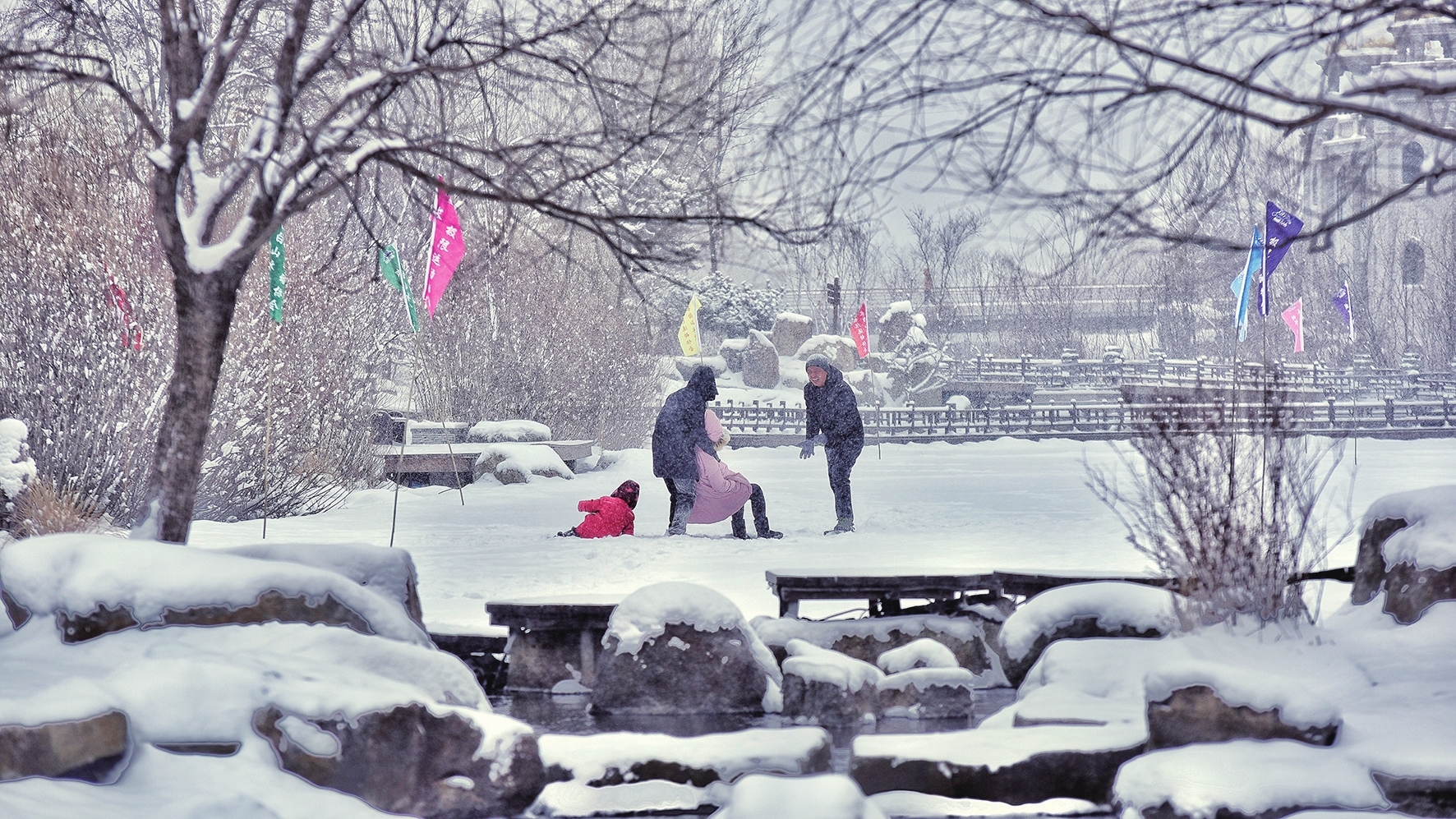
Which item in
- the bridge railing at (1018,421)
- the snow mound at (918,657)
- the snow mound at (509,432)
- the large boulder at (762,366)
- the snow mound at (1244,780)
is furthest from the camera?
the large boulder at (762,366)

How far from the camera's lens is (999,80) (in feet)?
14.1

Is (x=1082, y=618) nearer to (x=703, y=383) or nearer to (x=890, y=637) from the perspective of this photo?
(x=890, y=637)

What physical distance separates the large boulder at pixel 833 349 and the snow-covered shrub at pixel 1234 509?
33176 mm

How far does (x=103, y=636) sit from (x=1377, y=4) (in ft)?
16.4

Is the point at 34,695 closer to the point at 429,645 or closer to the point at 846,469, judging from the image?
the point at 429,645

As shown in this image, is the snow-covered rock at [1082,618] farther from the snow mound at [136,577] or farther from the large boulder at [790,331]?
the large boulder at [790,331]

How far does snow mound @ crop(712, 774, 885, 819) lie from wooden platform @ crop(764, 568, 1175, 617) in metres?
2.98

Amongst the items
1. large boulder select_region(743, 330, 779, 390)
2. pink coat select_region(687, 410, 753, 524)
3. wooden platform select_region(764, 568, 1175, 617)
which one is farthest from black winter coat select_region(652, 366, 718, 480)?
large boulder select_region(743, 330, 779, 390)

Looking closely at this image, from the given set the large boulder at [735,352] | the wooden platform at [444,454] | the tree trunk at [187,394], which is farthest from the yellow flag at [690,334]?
the large boulder at [735,352]

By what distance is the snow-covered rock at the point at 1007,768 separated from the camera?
468 cm

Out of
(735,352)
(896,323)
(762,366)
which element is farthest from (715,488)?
(896,323)

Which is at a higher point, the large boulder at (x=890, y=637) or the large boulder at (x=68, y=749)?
the large boulder at (x=68, y=749)

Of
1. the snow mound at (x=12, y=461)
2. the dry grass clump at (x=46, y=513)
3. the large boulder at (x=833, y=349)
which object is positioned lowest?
the dry grass clump at (x=46, y=513)

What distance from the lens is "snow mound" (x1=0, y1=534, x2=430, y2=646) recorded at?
15.2ft
